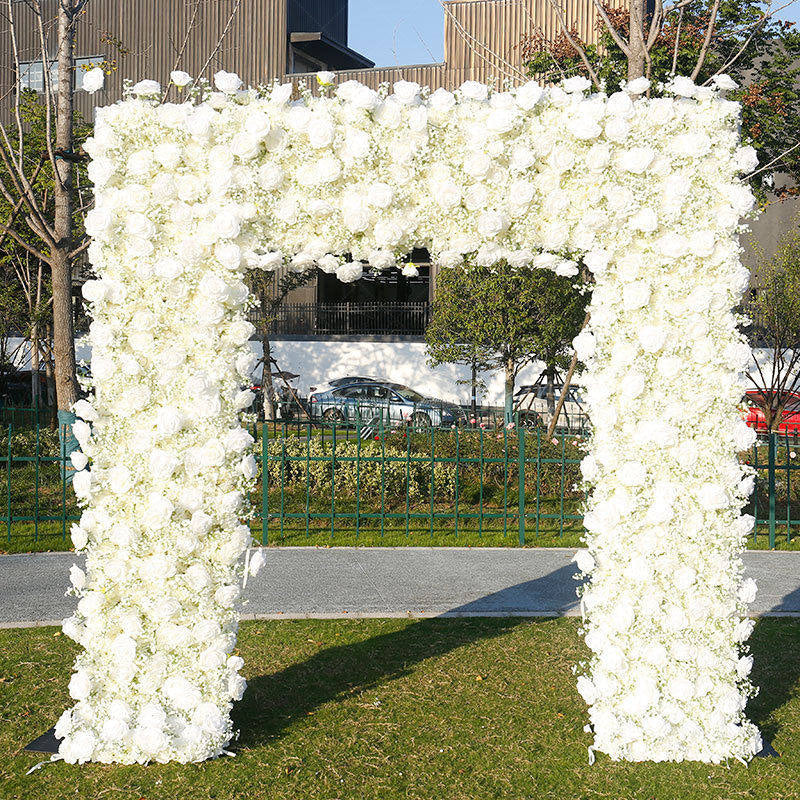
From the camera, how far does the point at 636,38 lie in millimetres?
8367

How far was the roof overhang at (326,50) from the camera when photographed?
29672mm

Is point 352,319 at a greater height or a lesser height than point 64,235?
lesser

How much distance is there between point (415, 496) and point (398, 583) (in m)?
3.02

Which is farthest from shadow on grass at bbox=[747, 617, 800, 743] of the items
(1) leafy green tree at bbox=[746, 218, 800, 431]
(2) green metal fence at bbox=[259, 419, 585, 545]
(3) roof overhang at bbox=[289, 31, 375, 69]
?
(3) roof overhang at bbox=[289, 31, 375, 69]

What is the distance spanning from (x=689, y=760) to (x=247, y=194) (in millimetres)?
3514

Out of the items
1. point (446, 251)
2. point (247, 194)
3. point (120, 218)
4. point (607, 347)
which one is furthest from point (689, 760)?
point (120, 218)

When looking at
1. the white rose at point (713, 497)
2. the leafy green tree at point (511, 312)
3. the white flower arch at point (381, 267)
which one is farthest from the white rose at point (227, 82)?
the leafy green tree at point (511, 312)

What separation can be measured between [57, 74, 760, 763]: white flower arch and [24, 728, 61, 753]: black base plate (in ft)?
0.85

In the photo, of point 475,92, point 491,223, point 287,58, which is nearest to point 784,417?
point 491,223

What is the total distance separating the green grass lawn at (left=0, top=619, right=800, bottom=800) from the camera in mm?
4297

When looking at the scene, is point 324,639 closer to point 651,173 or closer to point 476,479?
point 651,173

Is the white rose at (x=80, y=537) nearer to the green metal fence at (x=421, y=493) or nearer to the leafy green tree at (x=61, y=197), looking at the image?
the green metal fence at (x=421, y=493)

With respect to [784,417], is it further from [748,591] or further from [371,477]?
[748,591]

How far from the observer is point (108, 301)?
4.40 meters
